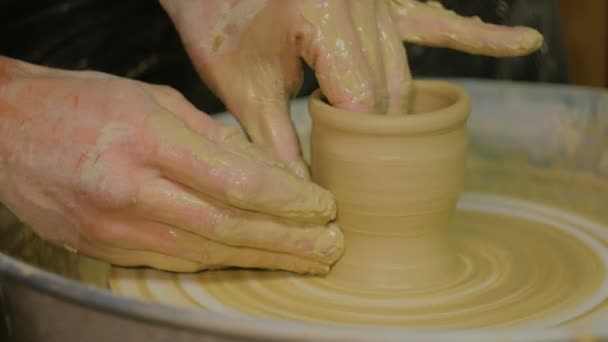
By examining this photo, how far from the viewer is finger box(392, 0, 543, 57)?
117 cm

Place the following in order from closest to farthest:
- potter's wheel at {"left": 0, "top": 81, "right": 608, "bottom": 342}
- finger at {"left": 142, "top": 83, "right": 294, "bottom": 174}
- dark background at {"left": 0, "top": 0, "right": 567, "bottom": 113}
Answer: potter's wheel at {"left": 0, "top": 81, "right": 608, "bottom": 342} < finger at {"left": 142, "top": 83, "right": 294, "bottom": 174} < dark background at {"left": 0, "top": 0, "right": 567, "bottom": 113}

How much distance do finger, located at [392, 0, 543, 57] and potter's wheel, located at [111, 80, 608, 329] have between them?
0.28 m

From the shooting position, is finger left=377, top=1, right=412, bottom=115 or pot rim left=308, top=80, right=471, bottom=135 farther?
finger left=377, top=1, right=412, bottom=115

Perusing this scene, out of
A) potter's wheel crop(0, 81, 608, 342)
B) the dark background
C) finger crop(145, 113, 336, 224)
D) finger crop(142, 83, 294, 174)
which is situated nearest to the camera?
potter's wheel crop(0, 81, 608, 342)

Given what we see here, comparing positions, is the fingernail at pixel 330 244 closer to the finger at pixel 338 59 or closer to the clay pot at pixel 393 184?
the clay pot at pixel 393 184

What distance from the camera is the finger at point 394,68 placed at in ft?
3.79

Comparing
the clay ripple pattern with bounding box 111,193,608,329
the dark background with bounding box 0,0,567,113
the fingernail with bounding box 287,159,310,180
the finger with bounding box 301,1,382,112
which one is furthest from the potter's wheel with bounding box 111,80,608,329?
the dark background with bounding box 0,0,567,113

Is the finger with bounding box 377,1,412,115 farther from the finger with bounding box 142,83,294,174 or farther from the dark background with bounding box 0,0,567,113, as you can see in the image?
the dark background with bounding box 0,0,567,113

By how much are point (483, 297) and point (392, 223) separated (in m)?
0.15

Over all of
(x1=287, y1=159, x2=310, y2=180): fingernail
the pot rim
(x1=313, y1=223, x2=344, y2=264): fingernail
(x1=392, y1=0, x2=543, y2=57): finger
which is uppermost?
(x1=392, y1=0, x2=543, y2=57): finger

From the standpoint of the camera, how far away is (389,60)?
46.1 inches

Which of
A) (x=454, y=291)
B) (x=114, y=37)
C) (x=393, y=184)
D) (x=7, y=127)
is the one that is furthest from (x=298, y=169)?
(x=114, y=37)

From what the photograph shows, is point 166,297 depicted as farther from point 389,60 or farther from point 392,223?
point 389,60

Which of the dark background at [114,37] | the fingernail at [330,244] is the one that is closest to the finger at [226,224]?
the fingernail at [330,244]
